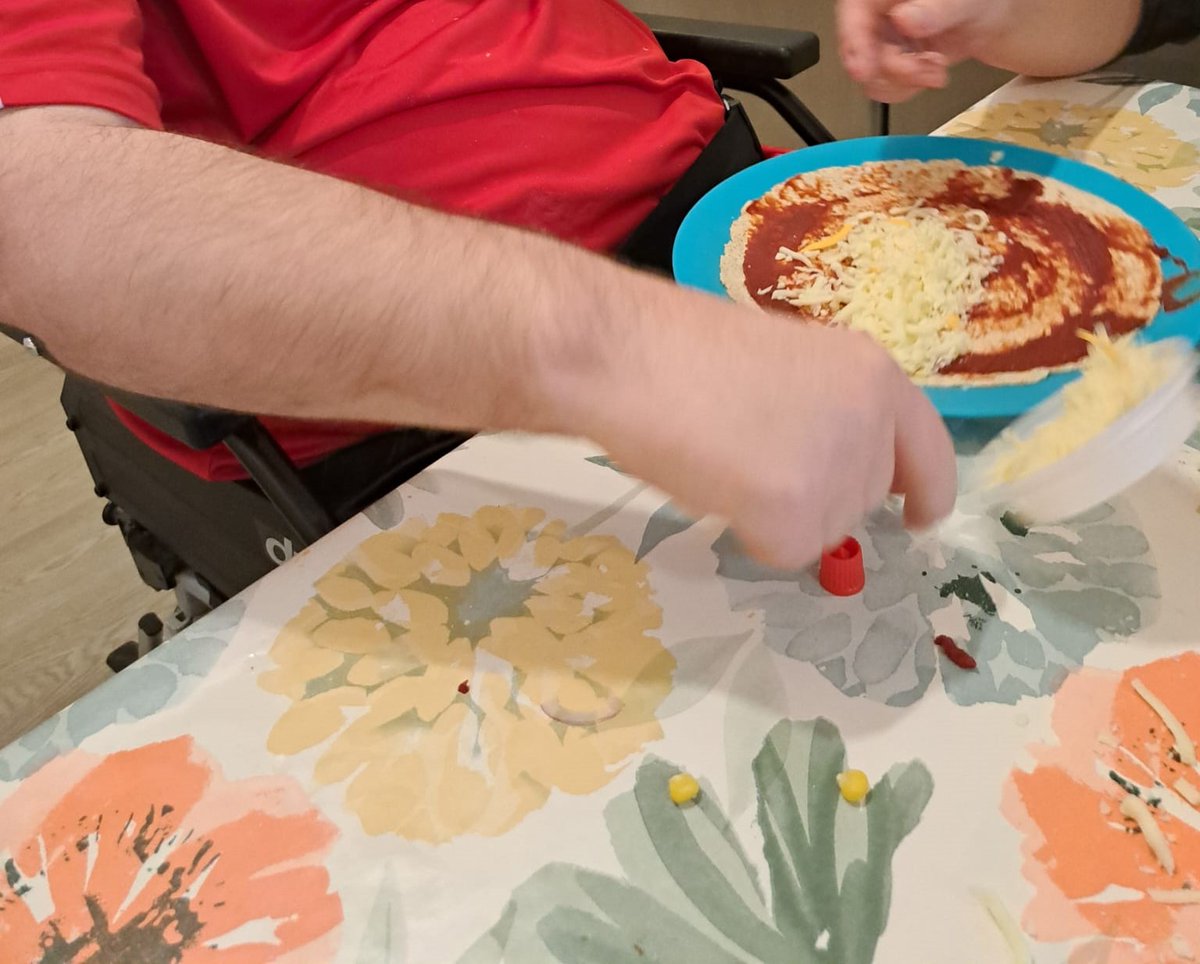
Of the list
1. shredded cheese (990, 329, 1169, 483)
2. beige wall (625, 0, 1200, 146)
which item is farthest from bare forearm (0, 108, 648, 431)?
beige wall (625, 0, 1200, 146)

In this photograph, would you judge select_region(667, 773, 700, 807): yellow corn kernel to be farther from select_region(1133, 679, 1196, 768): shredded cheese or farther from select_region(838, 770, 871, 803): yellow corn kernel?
select_region(1133, 679, 1196, 768): shredded cheese

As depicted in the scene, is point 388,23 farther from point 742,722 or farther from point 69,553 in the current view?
point 69,553

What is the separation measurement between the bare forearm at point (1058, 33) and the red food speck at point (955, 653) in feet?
1.90

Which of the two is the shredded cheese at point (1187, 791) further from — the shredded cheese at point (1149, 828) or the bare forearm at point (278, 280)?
the bare forearm at point (278, 280)

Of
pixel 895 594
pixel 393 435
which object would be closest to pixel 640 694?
pixel 895 594

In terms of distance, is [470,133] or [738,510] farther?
[470,133]

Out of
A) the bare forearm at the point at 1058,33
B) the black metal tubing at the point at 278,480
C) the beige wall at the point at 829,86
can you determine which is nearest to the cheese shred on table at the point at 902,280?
the bare forearm at the point at 1058,33

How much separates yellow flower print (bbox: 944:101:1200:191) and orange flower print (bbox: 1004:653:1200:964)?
537 mm

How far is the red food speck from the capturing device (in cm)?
49

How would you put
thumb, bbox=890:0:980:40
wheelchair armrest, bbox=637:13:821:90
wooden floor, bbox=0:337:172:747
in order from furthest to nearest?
wooden floor, bbox=0:337:172:747
wheelchair armrest, bbox=637:13:821:90
thumb, bbox=890:0:980:40

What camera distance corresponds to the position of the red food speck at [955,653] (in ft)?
1.60

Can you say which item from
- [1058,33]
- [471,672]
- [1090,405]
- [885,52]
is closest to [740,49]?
[885,52]

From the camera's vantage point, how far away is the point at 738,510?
0.42m

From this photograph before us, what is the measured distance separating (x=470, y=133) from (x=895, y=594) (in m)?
0.48
